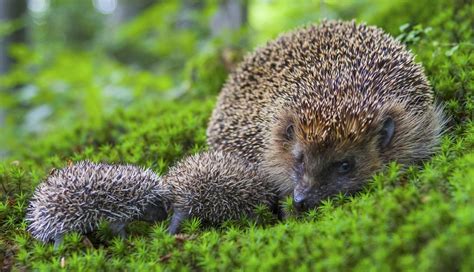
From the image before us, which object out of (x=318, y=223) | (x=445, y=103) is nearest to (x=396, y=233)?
→ (x=318, y=223)

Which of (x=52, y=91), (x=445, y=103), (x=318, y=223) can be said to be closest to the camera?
(x=318, y=223)

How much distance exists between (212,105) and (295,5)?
17.8 ft

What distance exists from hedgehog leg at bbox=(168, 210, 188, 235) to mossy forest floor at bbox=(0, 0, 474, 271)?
0.10m

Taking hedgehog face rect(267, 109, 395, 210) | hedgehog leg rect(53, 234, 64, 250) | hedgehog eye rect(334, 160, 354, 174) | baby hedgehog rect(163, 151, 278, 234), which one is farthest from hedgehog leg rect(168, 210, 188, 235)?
hedgehog eye rect(334, 160, 354, 174)

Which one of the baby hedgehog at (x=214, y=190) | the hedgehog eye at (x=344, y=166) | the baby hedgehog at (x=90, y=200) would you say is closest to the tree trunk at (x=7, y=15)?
the baby hedgehog at (x=90, y=200)

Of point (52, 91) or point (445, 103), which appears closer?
point (445, 103)

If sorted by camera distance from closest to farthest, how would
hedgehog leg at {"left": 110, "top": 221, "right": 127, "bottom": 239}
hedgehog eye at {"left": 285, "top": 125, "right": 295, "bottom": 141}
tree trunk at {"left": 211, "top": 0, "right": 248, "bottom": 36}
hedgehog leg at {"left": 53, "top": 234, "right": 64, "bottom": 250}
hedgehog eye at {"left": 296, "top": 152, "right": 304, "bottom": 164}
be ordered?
1. hedgehog leg at {"left": 53, "top": 234, "right": 64, "bottom": 250}
2. hedgehog leg at {"left": 110, "top": 221, "right": 127, "bottom": 239}
3. hedgehog eye at {"left": 296, "top": 152, "right": 304, "bottom": 164}
4. hedgehog eye at {"left": 285, "top": 125, "right": 295, "bottom": 141}
5. tree trunk at {"left": 211, "top": 0, "right": 248, "bottom": 36}

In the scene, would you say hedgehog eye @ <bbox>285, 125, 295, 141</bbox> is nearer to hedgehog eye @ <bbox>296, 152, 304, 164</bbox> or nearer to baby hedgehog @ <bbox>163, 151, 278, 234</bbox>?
hedgehog eye @ <bbox>296, 152, 304, 164</bbox>

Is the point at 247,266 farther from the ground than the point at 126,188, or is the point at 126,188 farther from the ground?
the point at 126,188

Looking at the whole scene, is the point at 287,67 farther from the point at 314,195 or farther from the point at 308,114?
the point at 314,195

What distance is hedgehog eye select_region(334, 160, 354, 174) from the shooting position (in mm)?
4902

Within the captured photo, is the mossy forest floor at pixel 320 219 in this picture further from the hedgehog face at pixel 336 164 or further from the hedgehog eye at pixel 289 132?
the hedgehog eye at pixel 289 132

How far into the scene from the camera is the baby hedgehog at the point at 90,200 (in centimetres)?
453

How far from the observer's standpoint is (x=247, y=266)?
3.66m
